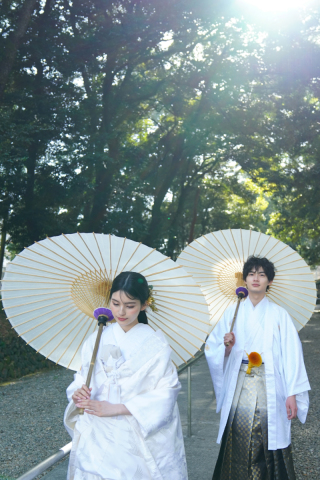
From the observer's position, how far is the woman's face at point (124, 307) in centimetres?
231

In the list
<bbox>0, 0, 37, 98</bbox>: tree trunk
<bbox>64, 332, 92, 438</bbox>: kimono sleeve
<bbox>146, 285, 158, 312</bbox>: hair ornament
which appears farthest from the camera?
<bbox>0, 0, 37, 98</bbox>: tree trunk

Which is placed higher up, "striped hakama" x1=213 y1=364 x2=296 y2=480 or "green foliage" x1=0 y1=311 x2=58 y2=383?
"striped hakama" x1=213 y1=364 x2=296 y2=480

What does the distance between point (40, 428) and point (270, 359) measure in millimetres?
3056

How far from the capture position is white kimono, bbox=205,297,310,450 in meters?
2.79

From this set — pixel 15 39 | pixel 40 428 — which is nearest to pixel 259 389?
pixel 40 428

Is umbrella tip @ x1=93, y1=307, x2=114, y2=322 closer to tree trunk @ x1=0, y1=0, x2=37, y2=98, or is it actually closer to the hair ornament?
the hair ornament

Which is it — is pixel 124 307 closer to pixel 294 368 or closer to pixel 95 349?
pixel 95 349

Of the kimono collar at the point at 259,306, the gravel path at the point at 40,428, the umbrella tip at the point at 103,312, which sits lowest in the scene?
the gravel path at the point at 40,428

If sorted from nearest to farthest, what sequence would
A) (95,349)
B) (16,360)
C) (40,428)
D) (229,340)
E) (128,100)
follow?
1. (95,349)
2. (229,340)
3. (40,428)
4. (16,360)
5. (128,100)

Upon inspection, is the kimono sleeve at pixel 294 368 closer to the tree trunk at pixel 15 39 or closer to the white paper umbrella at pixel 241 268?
the white paper umbrella at pixel 241 268

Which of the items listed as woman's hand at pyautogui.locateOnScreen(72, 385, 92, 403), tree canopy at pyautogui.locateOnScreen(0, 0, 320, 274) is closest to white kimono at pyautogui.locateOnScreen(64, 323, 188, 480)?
woman's hand at pyautogui.locateOnScreen(72, 385, 92, 403)

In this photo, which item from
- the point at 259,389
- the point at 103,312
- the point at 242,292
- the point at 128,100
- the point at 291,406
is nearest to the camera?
the point at 103,312

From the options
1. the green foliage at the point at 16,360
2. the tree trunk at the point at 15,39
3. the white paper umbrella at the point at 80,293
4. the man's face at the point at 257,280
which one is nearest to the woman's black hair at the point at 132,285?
the white paper umbrella at the point at 80,293

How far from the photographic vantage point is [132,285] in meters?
2.32
